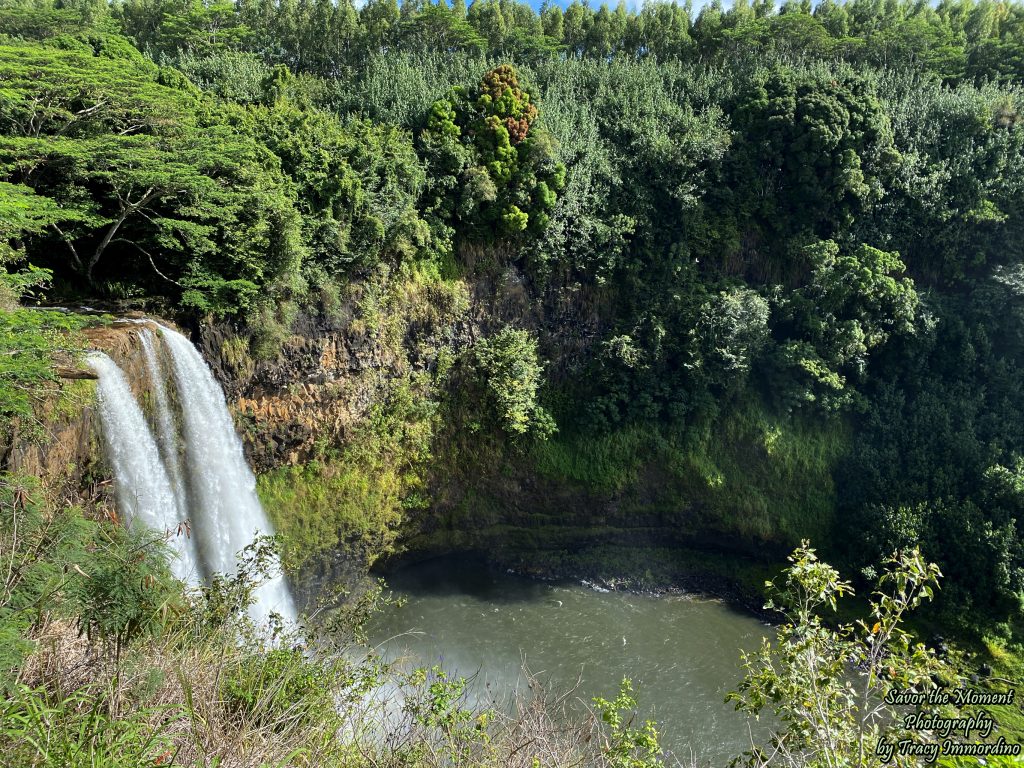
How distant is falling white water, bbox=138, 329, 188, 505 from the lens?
32.8 ft

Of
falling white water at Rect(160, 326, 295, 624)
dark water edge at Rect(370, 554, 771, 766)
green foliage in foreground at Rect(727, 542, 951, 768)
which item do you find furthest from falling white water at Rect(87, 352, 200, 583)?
green foliage in foreground at Rect(727, 542, 951, 768)

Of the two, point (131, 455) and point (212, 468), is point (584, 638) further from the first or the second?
point (131, 455)

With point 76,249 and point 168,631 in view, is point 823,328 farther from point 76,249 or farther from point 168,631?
point 76,249

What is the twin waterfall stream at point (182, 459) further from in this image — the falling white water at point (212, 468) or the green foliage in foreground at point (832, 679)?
the green foliage in foreground at point (832, 679)

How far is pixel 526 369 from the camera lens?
52.5 feet

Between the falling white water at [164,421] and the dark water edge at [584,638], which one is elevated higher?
the falling white water at [164,421]

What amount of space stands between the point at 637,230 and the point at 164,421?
12.9m

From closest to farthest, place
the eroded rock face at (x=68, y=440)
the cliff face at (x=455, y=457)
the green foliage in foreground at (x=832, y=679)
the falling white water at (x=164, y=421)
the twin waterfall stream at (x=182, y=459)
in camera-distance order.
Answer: the green foliage in foreground at (x=832, y=679)
the eroded rock face at (x=68, y=440)
the twin waterfall stream at (x=182, y=459)
the falling white water at (x=164, y=421)
the cliff face at (x=455, y=457)

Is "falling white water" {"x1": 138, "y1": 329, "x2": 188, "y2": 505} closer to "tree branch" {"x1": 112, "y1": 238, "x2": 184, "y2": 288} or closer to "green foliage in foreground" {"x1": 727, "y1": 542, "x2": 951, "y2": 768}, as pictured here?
"tree branch" {"x1": 112, "y1": 238, "x2": 184, "y2": 288}

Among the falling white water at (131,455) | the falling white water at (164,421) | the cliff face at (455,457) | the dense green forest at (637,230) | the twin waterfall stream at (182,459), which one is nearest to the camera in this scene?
the falling white water at (131,455)

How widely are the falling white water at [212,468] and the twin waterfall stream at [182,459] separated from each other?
0.06ft

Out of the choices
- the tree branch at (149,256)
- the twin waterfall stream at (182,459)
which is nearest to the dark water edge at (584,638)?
the twin waterfall stream at (182,459)

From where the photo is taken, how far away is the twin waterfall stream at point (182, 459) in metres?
9.30

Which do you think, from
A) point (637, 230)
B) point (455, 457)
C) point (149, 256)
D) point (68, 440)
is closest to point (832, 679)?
point (68, 440)
